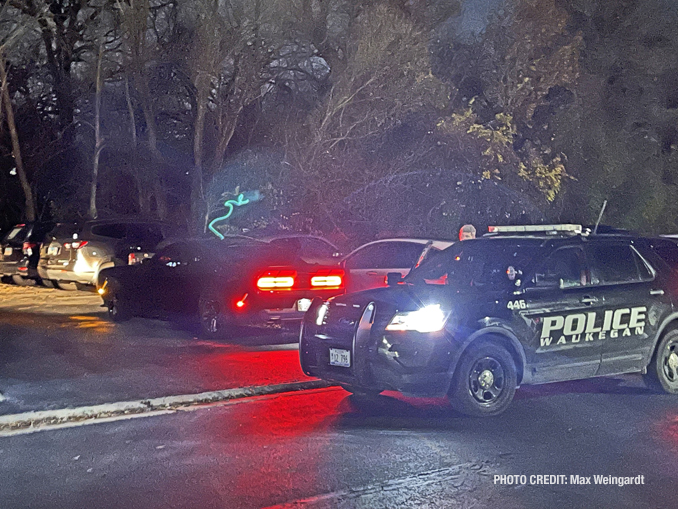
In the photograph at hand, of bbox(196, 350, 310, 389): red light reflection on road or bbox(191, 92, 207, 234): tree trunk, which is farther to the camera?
bbox(191, 92, 207, 234): tree trunk

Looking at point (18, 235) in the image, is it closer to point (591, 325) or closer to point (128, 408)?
point (128, 408)

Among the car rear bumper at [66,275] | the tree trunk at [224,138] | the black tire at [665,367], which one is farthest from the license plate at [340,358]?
the tree trunk at [224,138]

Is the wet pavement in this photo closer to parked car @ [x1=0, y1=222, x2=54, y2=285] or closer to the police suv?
the police suv

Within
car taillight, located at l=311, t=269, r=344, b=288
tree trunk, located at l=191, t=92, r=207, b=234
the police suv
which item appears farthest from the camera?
tree trunk, located at l=191, t=92, r=207, b=234

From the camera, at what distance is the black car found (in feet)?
38.1

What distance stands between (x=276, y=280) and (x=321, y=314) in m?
3.50

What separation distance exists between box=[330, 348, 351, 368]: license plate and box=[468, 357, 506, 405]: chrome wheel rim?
1.08 m

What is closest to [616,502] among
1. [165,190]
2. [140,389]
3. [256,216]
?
[140,389]

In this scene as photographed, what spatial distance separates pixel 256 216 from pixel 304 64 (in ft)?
14.8

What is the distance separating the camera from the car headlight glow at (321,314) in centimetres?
817

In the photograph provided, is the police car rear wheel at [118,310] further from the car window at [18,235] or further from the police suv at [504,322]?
the car window at [18,235]

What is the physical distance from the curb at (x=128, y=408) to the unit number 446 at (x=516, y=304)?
2307 mm

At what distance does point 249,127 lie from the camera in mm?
25312

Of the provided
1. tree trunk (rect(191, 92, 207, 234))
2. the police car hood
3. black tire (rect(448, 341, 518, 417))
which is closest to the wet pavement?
the police car hood
